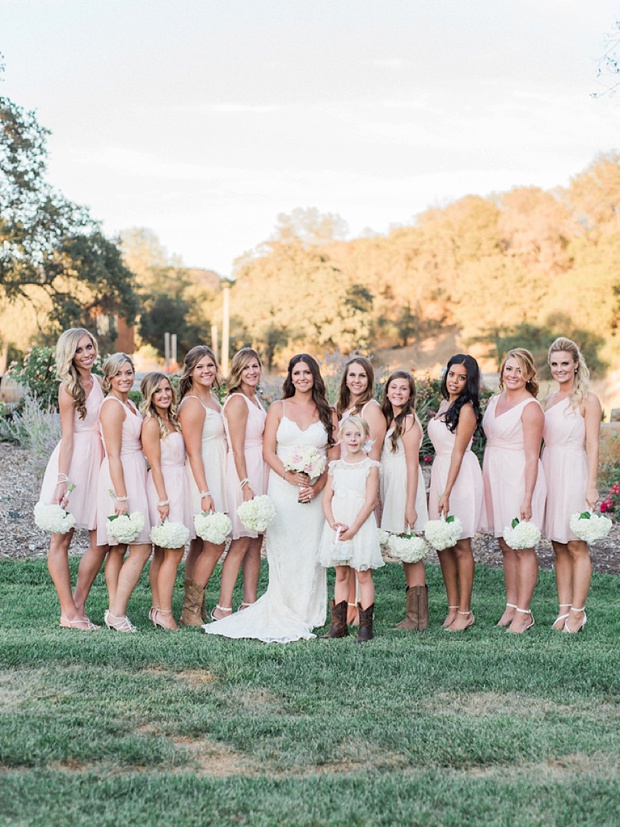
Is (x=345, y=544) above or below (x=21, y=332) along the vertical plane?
below

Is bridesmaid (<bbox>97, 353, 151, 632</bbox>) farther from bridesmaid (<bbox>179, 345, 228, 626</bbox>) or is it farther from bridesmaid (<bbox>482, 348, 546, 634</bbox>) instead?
bridesmaid (<bbox>482, 348, 546, 634</bbox>)

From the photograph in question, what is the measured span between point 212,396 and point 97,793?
11.8 feet

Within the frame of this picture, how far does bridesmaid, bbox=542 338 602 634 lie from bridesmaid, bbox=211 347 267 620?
2053mm

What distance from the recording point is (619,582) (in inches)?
340

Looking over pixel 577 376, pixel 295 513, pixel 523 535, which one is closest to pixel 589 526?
pixel 523 535

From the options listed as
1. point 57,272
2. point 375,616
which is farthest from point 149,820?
point 57,272

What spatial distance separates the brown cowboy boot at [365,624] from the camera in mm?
6086

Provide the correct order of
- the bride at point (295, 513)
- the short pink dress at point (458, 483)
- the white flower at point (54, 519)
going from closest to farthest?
1. the white flower at point (54, 519)
2. the bride at point (295, 513)
3. the short pink dress at point (458, 483)

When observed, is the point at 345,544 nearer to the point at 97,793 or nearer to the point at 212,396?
the point at 212,396

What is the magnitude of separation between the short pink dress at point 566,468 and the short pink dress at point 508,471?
10 centimetres

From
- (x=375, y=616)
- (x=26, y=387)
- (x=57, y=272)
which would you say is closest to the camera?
(x=375, y=616)

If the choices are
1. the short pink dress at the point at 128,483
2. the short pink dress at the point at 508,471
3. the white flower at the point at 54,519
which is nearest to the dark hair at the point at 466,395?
the short pink dress at the point at 508,471

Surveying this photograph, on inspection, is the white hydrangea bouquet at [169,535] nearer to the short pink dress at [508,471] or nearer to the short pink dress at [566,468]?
the short pink dress at [508,471]

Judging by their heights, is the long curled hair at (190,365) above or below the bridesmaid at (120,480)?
above
